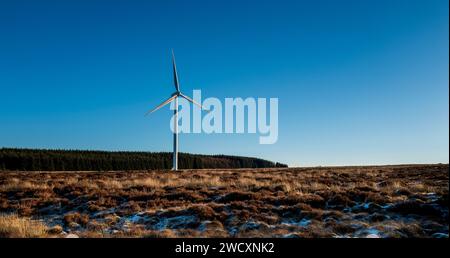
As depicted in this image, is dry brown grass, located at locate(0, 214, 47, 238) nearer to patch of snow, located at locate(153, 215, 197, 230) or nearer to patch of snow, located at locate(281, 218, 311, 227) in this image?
patch of snow, located at locate(153, 215, 197, 230)

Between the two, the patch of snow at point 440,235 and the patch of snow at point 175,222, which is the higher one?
the patch of snow at point 440,235

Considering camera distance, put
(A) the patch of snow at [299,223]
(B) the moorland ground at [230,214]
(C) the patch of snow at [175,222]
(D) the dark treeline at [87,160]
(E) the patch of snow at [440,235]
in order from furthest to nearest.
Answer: (D) the dark treeline at [87,160], (C) the patch of snow at [175,222], (A) the patch of snow at [299,223], (B) the moorland ground at [230,214], (E) the patch of snow at [440,235]

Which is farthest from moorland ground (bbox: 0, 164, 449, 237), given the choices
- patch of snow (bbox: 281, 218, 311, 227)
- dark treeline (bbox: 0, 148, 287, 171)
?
dark treeline (bbox: 0, 148, 287, 171)

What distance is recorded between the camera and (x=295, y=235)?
512 inches

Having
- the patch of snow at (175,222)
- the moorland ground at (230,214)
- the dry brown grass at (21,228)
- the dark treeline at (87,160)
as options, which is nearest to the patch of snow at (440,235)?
the moorland ground at (230,214)

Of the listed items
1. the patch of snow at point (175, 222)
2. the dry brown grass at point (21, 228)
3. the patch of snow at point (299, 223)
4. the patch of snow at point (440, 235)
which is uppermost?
the patch of snow at point (440, 235)

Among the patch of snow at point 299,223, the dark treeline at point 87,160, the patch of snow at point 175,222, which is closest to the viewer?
the patch of snow at point 299,223

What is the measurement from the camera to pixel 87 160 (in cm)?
10700

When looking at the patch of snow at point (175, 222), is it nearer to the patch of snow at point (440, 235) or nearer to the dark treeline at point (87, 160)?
the patch of snow at point (440, 235)

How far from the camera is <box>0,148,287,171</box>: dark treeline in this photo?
3816 inches

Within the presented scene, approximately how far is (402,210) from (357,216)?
2.03m

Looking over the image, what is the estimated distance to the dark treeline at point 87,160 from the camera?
96938 mm

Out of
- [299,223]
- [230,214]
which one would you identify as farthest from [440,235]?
[230,214]
